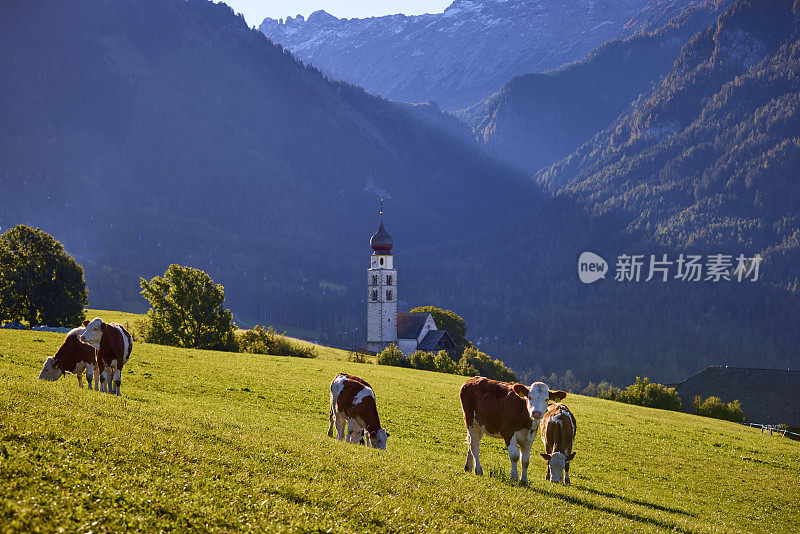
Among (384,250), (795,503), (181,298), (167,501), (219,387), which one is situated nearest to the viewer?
(167,501)

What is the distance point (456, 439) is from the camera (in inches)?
1056

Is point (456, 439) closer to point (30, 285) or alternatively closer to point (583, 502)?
point (583, 502)

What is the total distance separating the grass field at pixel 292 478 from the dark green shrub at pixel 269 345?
3995 centimetres

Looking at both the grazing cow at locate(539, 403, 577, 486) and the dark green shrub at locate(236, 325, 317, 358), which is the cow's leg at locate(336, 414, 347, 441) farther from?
the dark green shrub at locate(236, 325, 317, 358)

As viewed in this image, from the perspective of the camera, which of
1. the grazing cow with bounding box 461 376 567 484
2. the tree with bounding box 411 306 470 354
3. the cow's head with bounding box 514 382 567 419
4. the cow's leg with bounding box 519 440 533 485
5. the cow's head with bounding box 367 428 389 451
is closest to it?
the cow's head with bounding box 514 382 567 419

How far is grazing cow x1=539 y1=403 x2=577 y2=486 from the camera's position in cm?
1947

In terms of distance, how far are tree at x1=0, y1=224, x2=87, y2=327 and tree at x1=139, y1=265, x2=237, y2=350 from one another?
9.70 metres

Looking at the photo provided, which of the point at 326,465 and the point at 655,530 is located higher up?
the point at 326,465

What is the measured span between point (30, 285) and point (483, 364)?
2426 inches

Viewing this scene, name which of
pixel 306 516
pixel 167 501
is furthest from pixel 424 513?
pixel 167 501

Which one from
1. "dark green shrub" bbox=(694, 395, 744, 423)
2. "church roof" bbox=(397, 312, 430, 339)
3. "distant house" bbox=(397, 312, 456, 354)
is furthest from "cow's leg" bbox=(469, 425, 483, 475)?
"church roof" bbox=(397, 312, 430, 339)

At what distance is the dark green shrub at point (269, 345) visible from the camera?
70.8 meters

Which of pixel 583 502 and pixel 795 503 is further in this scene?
pixel 795 503

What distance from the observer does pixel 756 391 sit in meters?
77.7
